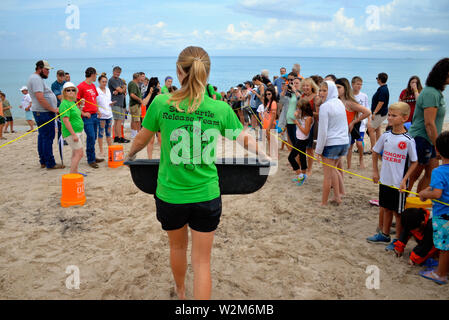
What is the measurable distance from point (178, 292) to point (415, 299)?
2.06 meters

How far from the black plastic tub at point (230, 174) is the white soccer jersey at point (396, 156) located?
182 centimetres

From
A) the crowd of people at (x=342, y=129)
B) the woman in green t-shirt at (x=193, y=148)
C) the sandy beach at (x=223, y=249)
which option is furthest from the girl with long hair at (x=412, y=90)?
the woman in green t-shirt at (x=193, y=148)

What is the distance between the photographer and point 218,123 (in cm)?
204

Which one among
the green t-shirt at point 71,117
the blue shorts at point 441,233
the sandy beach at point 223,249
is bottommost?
the sandy beach at point 223,249

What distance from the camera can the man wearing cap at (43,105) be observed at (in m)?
6.29

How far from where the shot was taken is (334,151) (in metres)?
4.57

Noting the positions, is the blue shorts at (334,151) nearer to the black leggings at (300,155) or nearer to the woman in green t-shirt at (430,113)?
the woman in green t-shirt at (430,113)

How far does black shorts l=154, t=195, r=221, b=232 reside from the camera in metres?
2.07

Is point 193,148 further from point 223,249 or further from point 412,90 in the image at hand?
point 412,90

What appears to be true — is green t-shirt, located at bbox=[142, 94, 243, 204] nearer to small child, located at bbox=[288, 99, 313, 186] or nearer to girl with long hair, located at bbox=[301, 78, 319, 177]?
small child, located at bbox=[288, 99, 313, 186]

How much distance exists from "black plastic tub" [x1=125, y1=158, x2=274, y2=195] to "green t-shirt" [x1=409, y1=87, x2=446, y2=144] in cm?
254

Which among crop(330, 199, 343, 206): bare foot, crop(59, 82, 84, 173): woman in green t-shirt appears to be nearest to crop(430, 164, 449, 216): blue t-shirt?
crop(330, 199, 343, 206): bare foot

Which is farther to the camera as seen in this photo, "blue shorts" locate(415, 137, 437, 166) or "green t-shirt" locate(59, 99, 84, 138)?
"green t-shirt" locate(59, 99, 84, 138)
